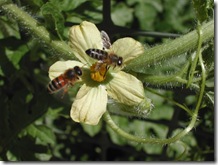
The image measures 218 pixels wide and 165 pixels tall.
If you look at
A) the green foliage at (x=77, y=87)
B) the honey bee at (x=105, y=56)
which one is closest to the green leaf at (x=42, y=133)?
the green foliage at (x=77, y=87)

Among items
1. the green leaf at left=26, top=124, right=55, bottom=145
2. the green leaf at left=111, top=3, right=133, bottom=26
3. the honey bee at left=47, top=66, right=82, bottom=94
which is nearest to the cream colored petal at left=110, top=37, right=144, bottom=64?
the honey bee at left=47, top=66, right=82, bottom=94

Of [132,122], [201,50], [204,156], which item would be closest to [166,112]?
[132,122]

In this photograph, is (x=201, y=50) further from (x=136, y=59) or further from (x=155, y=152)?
(x=155, y=152)

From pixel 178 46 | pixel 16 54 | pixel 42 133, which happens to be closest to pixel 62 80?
pixel 178 46

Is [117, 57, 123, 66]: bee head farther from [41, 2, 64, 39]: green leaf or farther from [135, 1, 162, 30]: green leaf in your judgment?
[135, 1, 162, 30]: green leaf

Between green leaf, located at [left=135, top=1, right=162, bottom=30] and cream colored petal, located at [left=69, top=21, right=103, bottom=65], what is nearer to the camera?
cream colored petal, located at [left=69, top=21, right=103, bottom=65]

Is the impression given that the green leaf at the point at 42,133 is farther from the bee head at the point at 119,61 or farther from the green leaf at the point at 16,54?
the bee head at the point at 119,61

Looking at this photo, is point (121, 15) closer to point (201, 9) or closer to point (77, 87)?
point (77, 87)
